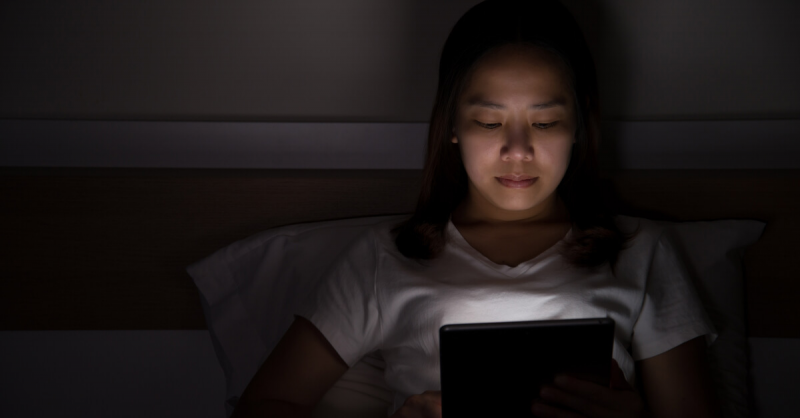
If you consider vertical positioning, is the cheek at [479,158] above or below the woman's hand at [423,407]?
above

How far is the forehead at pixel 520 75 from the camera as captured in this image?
79 cm

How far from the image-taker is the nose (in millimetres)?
781

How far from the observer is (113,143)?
1131mm

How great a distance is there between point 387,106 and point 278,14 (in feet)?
1.00

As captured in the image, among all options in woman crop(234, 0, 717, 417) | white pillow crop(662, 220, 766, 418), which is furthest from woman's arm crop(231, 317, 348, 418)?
white pillow crop(662, 220, 766, 418)

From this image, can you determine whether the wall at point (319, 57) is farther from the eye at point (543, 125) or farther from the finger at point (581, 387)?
the finger at point (581, 387)

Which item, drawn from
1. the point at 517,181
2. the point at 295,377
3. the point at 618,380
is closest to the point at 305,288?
the point at 295,377

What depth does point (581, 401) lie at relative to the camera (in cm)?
66

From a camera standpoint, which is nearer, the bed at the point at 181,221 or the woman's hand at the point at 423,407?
the woman's hand at the point at 423,407

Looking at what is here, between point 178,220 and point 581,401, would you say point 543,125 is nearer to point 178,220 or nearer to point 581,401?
point 581,401

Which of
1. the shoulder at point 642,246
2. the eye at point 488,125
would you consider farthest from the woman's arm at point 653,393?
the eye at point 488,125

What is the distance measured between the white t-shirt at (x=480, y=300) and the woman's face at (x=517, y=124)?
118 mm

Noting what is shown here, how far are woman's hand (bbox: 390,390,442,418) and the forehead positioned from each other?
0.45 meters

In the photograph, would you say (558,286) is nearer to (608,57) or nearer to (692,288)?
(692,288)
